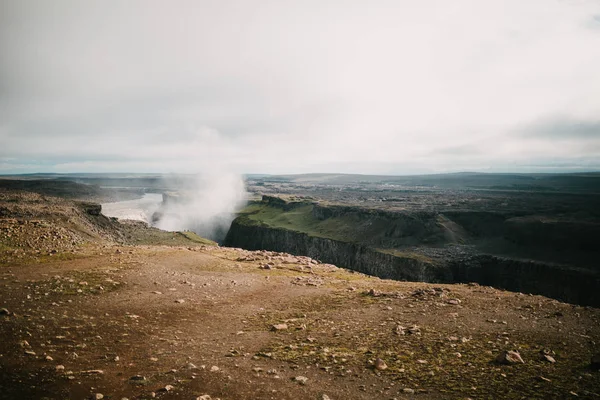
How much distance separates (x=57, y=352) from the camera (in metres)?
11.0

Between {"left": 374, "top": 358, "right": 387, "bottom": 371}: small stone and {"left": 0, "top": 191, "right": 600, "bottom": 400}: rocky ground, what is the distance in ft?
0.16

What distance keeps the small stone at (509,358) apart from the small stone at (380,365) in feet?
12.7

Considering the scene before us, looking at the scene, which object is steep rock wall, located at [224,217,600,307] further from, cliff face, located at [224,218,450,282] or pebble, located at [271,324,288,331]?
pebble, located at [271,324,288,331]

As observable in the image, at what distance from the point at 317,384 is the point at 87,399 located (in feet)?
20.2

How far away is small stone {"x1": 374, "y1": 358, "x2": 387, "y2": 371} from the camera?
422 inches

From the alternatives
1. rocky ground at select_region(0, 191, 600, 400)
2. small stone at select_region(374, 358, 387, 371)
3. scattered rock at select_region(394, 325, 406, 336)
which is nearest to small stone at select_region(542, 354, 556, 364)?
rocky ground at select_region(0, 191, 600, 400)

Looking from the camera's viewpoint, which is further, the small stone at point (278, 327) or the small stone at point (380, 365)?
the small stone at point (278, 327)

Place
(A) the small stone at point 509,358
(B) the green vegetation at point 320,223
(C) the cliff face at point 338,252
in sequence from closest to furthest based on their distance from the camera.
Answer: (A) the small stone at point 509,358, (C) the cliff face at point 338,252, (B) the green vegetation at point 320,223

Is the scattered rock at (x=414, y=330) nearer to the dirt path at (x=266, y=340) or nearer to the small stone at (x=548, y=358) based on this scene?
the dirt path at (x=266, y=340)

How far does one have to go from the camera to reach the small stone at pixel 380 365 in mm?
10709

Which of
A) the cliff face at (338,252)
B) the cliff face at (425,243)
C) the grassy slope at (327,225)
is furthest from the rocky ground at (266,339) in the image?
the grassy slope at (327,225)

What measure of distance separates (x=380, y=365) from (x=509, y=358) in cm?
435

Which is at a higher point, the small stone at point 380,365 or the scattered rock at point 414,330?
the small stone at point 380,365

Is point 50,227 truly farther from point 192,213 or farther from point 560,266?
point 192,213
